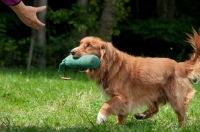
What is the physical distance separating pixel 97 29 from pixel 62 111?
11810mm

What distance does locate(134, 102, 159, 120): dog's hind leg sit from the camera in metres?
8.25

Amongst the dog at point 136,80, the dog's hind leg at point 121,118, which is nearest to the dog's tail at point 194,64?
the dog at point 136,80

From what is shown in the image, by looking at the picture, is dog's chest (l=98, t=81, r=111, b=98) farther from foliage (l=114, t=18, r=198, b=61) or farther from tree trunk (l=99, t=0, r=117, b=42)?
foliage (l=114, t=18, r=198, b=61)

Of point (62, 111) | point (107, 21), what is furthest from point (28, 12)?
point (107, 21)

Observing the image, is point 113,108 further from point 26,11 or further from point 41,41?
→ point 41,41

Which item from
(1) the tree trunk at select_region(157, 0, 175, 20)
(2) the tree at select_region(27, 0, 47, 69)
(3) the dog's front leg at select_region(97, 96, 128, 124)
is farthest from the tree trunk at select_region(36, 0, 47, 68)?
(3) the dog's front leg at select_region(97, 96, 128, 124)

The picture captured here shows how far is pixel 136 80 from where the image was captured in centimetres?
794

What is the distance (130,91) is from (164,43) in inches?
551

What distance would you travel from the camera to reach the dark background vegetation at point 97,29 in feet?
→ 61.9

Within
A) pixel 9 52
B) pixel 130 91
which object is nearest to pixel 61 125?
pixel 130 91

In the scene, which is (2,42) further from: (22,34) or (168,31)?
(168,31)

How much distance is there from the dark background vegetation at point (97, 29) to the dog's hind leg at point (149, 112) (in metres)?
10.5

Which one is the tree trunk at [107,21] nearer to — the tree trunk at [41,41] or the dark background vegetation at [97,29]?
the dark background vegetation at [97,29]

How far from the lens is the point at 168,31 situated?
20.7 m
